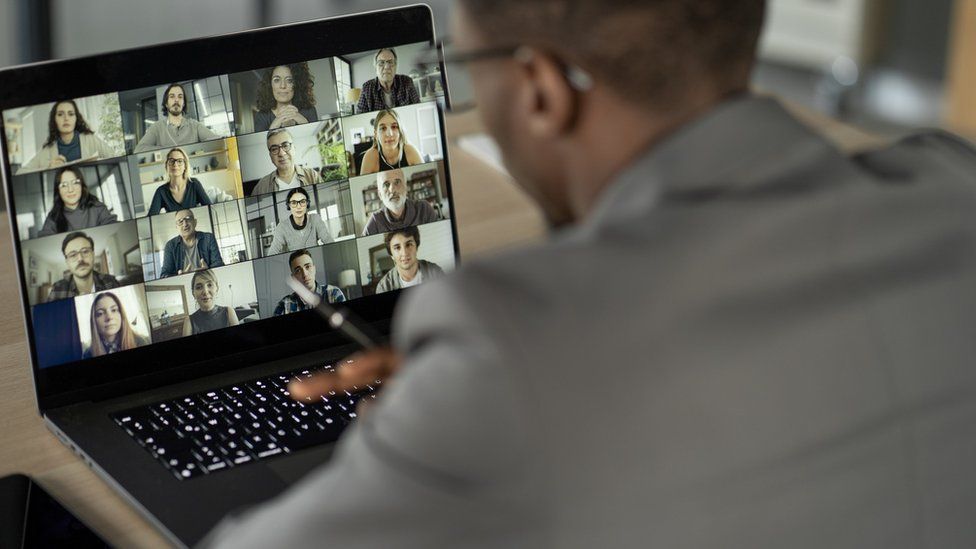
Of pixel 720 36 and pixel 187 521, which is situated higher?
pixel 720 36

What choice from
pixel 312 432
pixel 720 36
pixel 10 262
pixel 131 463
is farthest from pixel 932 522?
pixel 10 262

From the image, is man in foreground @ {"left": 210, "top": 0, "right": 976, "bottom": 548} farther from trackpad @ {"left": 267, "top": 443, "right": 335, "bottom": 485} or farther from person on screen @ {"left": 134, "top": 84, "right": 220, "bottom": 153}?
person on screen @ {"left": 134, "top": 84, "right": 220, "bottom": 153}

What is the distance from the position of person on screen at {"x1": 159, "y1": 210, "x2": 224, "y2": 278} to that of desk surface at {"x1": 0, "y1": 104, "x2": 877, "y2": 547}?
185 millimetres

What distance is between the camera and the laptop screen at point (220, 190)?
101 cm

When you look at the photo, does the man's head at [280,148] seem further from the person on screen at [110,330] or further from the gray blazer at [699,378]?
the gray blazer at [699,378]

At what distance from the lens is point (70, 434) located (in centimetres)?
101

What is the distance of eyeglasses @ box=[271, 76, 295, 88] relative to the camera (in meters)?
1.09

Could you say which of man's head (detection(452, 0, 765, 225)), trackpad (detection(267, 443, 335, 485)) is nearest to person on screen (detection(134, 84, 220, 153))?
trackpad (detection(267, 443, 335, 485))

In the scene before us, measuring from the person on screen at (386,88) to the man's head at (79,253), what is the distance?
11.4 inches

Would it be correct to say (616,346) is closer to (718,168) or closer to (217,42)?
(718,168)

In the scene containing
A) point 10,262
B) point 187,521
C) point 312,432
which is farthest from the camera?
point 10,262

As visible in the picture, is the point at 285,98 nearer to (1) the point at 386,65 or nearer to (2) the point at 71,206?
(1) the point at 386,65

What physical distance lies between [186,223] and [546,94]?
0.51 meters

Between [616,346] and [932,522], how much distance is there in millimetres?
229
